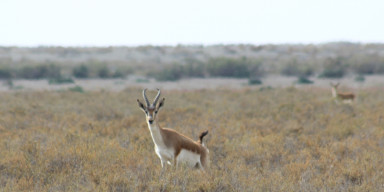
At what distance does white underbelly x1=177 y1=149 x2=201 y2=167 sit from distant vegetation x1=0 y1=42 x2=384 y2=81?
34779 millimetres

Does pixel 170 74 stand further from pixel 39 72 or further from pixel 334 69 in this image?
pixel 334 69

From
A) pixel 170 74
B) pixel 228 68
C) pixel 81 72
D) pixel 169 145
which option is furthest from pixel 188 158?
pixel 228 68

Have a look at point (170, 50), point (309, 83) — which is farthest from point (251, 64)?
point (170, 50)

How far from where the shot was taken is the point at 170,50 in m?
74.3

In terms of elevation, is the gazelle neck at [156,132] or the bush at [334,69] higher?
the gazelle neck at [156,132]

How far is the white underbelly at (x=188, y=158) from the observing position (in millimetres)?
7014

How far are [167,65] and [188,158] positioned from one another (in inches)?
1776

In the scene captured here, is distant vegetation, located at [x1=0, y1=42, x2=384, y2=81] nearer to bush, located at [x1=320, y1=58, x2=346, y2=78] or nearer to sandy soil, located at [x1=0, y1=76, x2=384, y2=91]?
bush, located at [x1=320, y1=58, x2=346, y2=78]

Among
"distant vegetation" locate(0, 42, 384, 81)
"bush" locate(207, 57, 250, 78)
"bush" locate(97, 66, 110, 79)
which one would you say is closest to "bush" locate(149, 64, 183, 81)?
"distant vegetation" locate(0, 42, 384, 81)

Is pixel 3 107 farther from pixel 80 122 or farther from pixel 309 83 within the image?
pixel 309 83

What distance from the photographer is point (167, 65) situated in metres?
51.9

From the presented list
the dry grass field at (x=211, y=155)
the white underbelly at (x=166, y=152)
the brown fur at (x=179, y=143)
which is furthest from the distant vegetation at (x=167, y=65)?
the white underbelly at (x=166, y=152)

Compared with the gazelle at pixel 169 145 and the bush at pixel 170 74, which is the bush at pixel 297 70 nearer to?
the bush at pixel 170 74

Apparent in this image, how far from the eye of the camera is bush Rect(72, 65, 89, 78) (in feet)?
145
